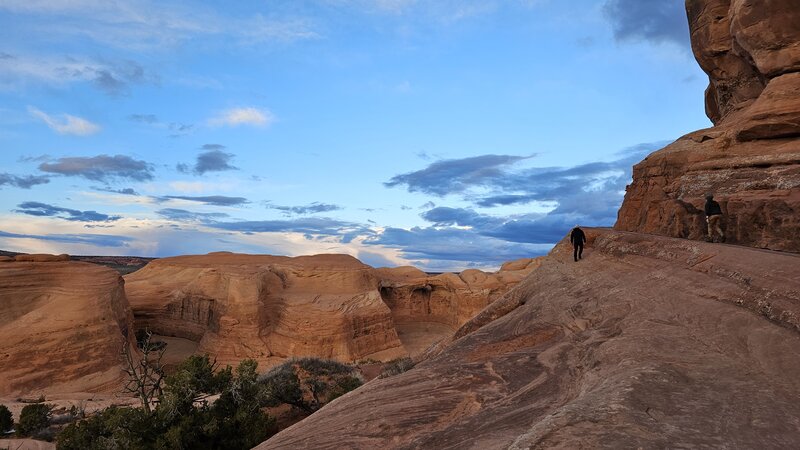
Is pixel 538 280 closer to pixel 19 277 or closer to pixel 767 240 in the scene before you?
pixel 767 240

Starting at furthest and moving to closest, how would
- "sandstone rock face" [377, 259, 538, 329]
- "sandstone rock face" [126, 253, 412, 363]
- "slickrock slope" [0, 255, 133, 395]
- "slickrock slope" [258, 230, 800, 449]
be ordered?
1. "sandstone rock face" [377, 259, 538, 329]
2. "sandstone rock face" [126, 253, 412, 363]
3. "slickrock slope" [0, 255, 133, 395]
4. "slickrock slope" [258, 230, 800, 449]

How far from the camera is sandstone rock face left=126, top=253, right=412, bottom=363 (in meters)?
31.1

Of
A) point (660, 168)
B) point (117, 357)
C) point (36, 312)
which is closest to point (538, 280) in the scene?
point (660, 168)

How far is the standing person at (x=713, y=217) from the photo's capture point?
11992 mm

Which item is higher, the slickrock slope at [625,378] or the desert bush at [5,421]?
the slickrock slope at [625,378]

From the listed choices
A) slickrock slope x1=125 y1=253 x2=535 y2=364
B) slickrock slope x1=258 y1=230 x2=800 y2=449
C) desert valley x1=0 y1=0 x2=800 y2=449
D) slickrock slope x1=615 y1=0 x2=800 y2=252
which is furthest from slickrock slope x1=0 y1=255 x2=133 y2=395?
slickrock slope x1=615 y1=0 x2=800 y2=252

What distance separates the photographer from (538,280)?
13.6 m

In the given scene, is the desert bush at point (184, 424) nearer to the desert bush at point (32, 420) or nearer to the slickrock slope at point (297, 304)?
the desert bush at point (32, 420)

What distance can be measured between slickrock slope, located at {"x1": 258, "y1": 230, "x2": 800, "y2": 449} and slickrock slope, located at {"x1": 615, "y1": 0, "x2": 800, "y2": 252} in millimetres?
2669

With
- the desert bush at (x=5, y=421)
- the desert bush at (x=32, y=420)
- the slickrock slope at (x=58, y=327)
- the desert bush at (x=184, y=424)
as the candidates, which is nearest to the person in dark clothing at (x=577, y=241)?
the desert bush at (x=184, y=424)

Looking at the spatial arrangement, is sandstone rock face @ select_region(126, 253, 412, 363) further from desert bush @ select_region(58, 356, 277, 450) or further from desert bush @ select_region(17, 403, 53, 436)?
desert bush @ select_region(58, 356, 277, 450)

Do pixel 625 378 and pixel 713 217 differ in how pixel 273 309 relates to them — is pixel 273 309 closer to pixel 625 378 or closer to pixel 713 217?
pixel 713 217

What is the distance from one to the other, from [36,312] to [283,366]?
1348 cm

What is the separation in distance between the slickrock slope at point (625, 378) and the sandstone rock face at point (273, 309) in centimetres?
2333
